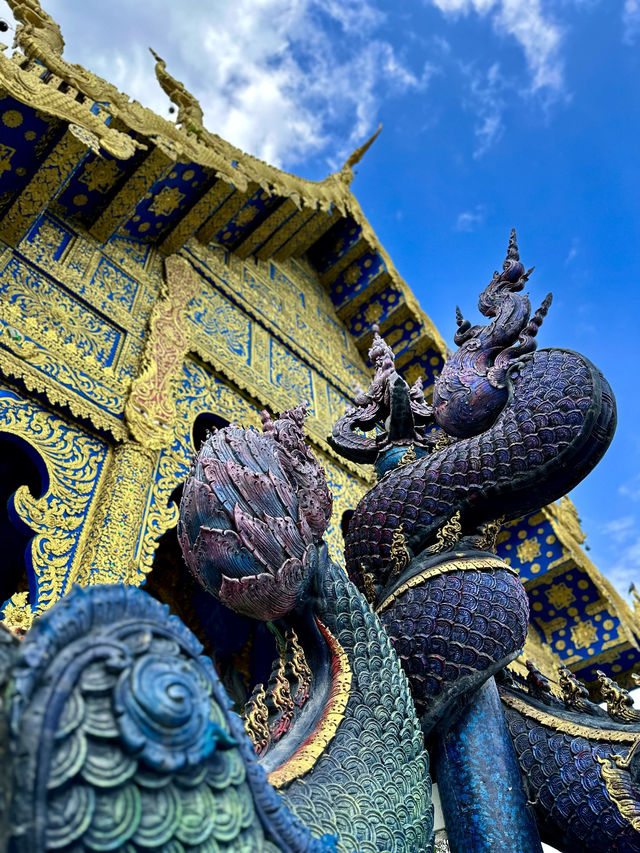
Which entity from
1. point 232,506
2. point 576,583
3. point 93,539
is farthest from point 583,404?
point 576,583

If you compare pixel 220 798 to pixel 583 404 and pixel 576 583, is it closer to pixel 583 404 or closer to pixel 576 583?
pixel 583 404

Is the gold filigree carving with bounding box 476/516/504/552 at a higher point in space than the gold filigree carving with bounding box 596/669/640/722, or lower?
higher

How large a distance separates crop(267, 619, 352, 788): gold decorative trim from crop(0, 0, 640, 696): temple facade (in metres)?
1.06

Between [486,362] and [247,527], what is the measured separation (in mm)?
680

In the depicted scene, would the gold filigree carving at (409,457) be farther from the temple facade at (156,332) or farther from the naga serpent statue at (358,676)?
the temple facade at (156,332)

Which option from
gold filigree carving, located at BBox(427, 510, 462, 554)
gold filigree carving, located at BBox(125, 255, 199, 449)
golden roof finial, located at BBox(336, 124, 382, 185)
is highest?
golden roof finial, located at BBox(336, 124, 382, 185)

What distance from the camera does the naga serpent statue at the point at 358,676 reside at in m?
0.44

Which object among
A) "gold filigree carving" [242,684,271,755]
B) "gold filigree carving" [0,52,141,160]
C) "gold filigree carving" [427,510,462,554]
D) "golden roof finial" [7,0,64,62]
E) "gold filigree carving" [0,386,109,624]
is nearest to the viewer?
"gold filigree carving" [242,684,271,755]

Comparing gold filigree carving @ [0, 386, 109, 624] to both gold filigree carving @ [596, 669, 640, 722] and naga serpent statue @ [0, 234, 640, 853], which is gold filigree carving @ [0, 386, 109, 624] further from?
gold filigree carving @ [596, 669, 640, 722]

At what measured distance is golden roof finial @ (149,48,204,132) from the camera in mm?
4428

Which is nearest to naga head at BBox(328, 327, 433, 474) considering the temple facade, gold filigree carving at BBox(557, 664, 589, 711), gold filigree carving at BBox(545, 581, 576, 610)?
the temple facade

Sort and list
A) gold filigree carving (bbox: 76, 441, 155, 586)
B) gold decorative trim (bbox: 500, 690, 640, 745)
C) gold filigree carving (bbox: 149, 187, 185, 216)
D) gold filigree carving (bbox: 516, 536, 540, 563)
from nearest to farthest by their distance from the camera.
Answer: gold decorative trim (bbox: 500, 690, 640, 745) < gold filigree carving (bbox: 76, 441, 155, 586) < gold filigree carving (bbox: 149, 187, 185, 216) < gold filigree carving (bbox: 516, 536, 540, 563)

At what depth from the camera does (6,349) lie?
274 centimetres

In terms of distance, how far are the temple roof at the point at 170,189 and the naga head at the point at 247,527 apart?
2448 millimetres
